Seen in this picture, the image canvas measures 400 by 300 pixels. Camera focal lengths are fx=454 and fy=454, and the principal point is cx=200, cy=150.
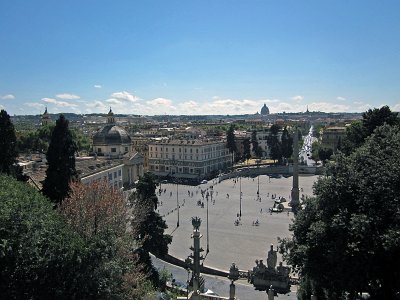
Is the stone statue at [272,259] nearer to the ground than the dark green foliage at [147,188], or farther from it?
nearer to the ground

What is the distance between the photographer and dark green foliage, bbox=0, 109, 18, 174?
98.1 ft

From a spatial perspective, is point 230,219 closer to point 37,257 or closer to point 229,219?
point 229,219

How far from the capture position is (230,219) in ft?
163

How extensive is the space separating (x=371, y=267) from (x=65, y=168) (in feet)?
66.9

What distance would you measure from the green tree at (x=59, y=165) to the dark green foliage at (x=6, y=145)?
240 cm

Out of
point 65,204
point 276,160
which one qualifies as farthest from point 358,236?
point 276,160

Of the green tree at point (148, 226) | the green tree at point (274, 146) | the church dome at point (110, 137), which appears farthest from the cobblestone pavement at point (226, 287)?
the green tree at point (274, 146)

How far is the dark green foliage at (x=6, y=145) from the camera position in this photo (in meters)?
29.9

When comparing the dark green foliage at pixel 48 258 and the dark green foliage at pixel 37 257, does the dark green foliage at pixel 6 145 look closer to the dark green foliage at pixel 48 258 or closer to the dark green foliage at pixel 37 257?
the dark green foliage at pixel 48 258

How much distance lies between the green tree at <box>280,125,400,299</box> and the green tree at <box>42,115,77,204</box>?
642 inches

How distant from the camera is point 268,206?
57375 millimetres

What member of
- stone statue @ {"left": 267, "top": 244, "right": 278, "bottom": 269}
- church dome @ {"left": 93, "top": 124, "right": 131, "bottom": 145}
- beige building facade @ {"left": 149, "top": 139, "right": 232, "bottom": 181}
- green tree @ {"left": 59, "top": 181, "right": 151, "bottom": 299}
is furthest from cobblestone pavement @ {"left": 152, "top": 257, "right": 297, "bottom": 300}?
beige building facade @ {"left": 149, "top": 139, "right": 232, "bottom": 181}

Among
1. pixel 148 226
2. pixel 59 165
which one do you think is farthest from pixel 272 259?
pixel 59 165

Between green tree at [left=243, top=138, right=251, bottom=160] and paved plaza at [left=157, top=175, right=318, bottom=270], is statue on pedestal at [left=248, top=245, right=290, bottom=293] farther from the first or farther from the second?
green tree at [left=243, top=138, right=251, bottom=160]
